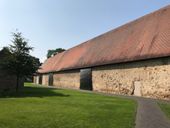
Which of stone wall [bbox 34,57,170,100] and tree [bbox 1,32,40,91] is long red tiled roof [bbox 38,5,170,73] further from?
tree [bbox 1,32,40,91]

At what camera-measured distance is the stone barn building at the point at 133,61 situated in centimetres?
1881

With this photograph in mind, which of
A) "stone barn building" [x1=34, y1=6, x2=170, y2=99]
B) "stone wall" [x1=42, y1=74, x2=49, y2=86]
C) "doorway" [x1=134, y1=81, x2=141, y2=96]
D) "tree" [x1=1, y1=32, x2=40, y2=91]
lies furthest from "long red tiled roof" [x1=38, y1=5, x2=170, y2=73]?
"stone wall" [x1=42, y1=74, x2=49, y2=86]

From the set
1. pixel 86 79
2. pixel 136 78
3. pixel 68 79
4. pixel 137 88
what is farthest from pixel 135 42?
pixel 68 79

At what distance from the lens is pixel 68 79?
37062 mm

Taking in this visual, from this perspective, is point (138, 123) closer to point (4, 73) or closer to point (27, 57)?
point (27, 57)

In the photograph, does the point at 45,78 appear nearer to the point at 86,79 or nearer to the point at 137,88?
the point at 86,79

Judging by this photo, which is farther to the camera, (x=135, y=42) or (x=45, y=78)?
(x=45, y=78)

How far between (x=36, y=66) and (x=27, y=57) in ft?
4.07

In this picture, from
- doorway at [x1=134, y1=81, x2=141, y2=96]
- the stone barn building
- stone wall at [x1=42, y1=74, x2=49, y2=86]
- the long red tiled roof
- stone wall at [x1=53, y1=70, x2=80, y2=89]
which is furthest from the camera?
stone wall at [x1=42, y1=74, x2=49, y2=86]

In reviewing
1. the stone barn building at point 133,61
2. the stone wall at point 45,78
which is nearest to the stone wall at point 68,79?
the stone barn building at point 133,61

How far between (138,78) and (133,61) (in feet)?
4.89

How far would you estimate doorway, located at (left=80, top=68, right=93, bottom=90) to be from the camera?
96.2 feet

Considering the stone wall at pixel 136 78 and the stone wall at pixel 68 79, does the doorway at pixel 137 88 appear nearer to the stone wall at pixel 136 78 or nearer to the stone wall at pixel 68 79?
the stone wall at pixel 136 78

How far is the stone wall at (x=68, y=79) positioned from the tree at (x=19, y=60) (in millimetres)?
10879
